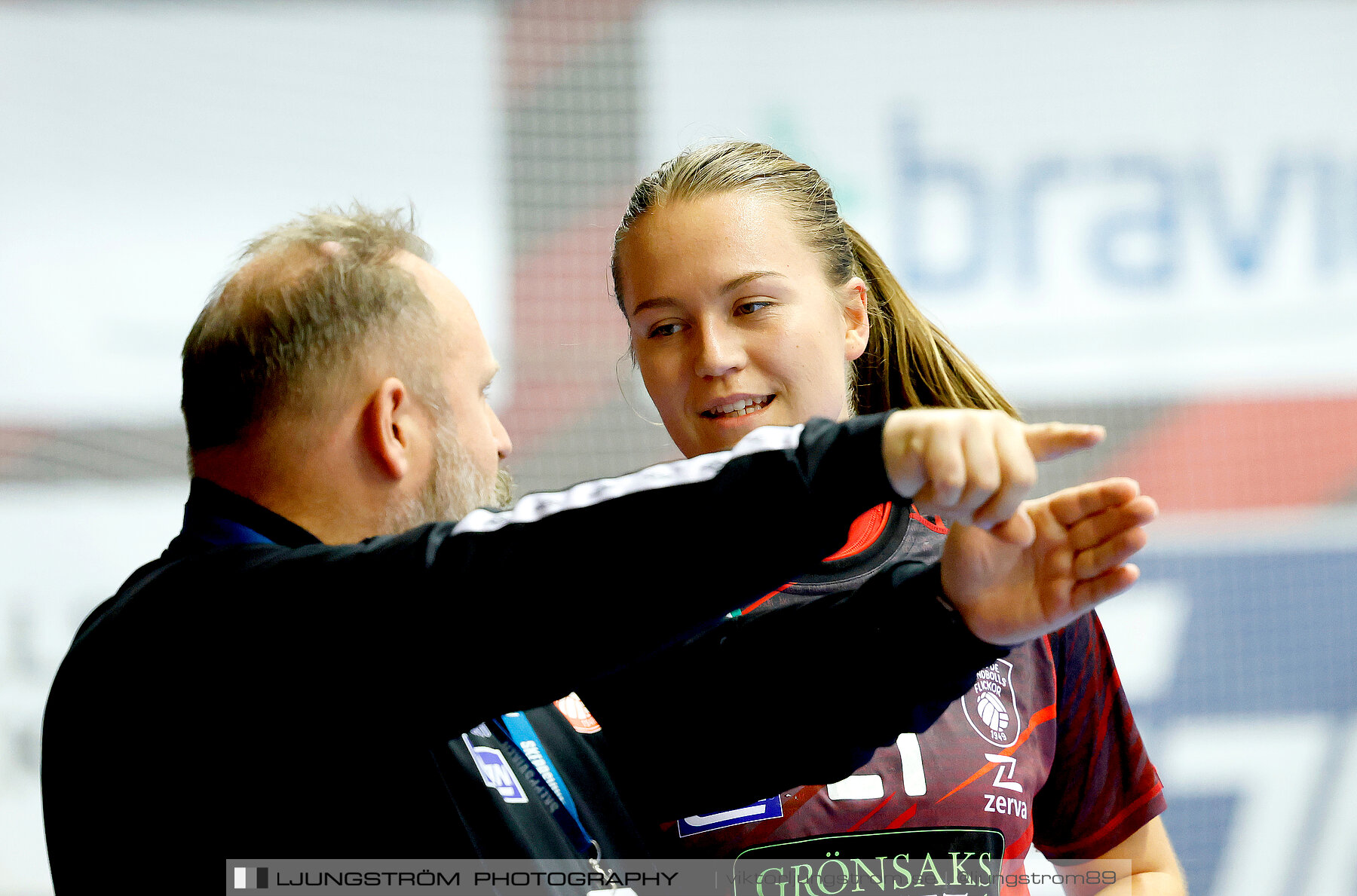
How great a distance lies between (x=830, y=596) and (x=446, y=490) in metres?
0.39

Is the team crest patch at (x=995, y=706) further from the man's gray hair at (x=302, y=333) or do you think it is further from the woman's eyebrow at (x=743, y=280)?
the man's gray hair at (x=302, y=333)

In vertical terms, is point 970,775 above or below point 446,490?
below

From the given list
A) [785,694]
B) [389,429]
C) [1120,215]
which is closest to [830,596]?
[785,694]

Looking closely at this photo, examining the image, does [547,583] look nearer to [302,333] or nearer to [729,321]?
[302,333]

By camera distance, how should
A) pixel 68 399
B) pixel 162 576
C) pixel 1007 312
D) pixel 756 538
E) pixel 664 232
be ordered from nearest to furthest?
1. pixel 756 538
2. pixel 162 576
3. pixel 664 232
4. pixel 68 399
5. pixel 1007 312

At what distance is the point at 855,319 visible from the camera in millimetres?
1490

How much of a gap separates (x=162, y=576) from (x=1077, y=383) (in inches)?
169

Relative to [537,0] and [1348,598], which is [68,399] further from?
[1348,598]

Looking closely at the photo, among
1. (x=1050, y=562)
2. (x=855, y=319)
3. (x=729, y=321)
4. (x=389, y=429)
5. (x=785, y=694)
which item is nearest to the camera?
(x=1050, y=562)

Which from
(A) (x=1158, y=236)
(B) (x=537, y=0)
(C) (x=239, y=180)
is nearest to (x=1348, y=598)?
(A) (x=1158, y=236)

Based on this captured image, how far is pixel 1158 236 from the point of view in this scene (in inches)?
184

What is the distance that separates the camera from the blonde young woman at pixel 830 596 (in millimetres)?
1201

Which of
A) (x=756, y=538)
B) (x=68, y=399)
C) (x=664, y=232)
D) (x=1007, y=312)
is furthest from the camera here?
(x=1007, y=312)

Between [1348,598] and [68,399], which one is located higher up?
[68,399]
